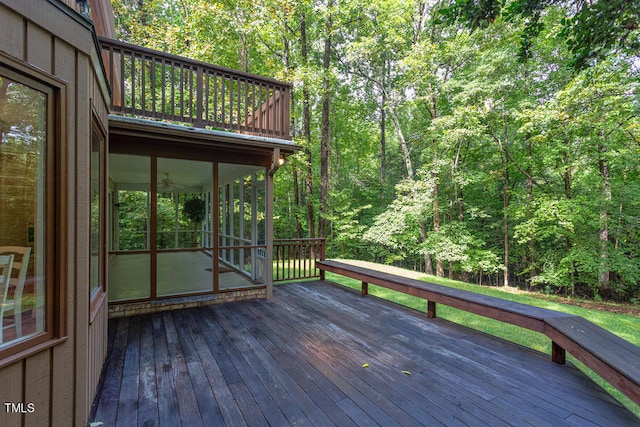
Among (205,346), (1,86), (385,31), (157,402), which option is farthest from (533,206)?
(1,86)

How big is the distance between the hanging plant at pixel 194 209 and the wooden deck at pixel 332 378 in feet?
17.9

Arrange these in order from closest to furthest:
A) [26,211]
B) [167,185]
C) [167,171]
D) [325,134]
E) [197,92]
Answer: [26,211] → [197,92] → [167,171] → [167,185] → [325,134]

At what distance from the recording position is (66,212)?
1.73m

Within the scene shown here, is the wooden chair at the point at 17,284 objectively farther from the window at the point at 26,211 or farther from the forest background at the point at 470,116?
the forest background at the point at 470,116

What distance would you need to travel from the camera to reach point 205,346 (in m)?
3.11

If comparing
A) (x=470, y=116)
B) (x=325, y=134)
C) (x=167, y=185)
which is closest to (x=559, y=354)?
(x=167, y=185)

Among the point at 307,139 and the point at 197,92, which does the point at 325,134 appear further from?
the point at 197,92

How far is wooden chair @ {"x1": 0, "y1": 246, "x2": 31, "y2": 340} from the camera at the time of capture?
4.81ft

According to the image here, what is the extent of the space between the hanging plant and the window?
7589 millimetres

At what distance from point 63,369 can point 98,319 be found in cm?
87

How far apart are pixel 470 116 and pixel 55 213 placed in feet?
34.0

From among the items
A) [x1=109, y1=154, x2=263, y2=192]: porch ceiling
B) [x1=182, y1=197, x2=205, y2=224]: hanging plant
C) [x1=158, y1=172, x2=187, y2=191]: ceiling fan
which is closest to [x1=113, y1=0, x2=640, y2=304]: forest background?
[x1=182, y1=197, x2=205, y2=224]: hanging plant

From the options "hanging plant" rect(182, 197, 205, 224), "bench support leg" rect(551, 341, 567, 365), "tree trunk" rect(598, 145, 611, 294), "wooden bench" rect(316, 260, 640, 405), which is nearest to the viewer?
"wooden bench" rect(316, 260, 640, 405)

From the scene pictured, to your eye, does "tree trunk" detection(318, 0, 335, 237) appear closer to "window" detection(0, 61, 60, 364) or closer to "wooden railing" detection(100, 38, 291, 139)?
"wooden railing" detection(100, 38, 291, 139)
